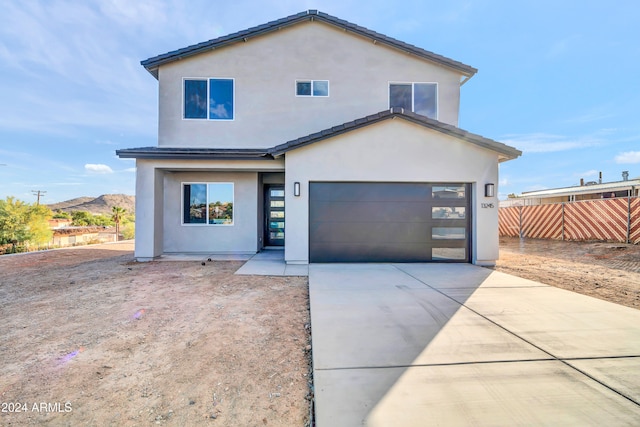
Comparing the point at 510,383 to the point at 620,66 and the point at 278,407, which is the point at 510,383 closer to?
the point at 278,407

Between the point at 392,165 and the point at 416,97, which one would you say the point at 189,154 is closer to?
the point at 392,165

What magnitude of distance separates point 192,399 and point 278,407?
0.75 m

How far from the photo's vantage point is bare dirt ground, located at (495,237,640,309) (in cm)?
557

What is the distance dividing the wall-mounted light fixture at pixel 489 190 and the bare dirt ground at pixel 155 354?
234 inches

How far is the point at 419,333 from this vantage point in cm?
348

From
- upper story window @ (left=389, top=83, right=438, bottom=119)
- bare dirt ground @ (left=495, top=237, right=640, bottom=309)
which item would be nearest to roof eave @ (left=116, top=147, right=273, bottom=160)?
upper story window @ (left=389, top=83, right=438, bottom=119)

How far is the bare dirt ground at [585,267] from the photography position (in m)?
5.57

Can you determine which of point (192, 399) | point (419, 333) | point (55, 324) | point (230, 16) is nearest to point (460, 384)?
point (419, 333)

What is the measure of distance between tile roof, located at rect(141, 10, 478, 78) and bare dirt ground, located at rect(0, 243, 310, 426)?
7.62m

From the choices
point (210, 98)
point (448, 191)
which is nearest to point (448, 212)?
point (448, 191)

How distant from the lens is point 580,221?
1284cm

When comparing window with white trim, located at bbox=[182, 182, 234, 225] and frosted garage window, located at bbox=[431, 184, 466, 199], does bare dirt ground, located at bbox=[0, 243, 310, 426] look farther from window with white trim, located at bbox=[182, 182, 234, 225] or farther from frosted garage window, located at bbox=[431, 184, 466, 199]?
frosted garage window, located at bbox=[431, 184, 466, 199]

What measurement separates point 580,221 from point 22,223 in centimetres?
2724

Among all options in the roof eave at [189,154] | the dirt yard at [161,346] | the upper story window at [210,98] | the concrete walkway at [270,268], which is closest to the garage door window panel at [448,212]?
the dirt yard at [161,346]
